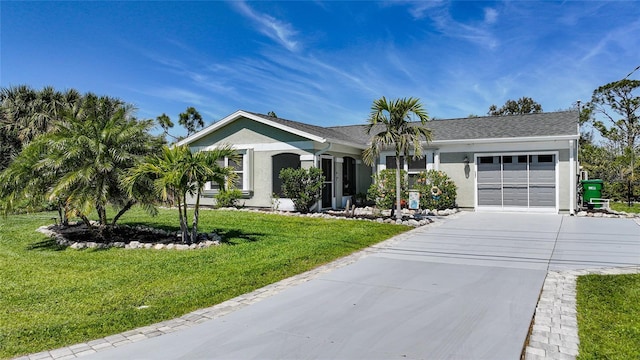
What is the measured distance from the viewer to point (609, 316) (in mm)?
4121

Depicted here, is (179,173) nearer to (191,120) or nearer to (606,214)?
(606,214)

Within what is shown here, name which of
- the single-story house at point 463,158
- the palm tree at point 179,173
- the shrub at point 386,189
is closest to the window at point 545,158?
the single-story house at point 463,158

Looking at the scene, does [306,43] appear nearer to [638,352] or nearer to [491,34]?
[491,34]

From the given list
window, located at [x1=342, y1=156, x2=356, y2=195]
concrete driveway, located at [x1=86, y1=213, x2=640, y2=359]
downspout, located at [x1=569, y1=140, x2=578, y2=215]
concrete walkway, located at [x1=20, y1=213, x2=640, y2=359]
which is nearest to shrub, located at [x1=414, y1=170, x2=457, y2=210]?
window, located at [x1=342, y1=156, x2=356, y2=195]

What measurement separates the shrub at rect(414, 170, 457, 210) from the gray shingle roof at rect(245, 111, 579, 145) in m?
1.65

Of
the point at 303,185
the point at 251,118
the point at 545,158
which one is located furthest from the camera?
the point at 251,118

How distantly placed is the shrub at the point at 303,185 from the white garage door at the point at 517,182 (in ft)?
21.9

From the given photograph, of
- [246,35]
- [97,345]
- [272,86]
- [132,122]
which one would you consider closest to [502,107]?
[272,86]

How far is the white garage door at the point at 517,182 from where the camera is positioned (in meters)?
14.2

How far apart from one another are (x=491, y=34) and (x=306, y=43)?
294 inches

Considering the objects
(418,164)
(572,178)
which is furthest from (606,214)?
(418,164)

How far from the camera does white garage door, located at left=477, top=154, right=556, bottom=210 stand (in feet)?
46.4

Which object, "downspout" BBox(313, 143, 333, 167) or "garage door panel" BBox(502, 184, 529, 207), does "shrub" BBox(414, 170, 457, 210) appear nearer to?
"garage door panel" BBox(502, 184, 529, 207)

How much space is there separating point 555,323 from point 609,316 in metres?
0.72
